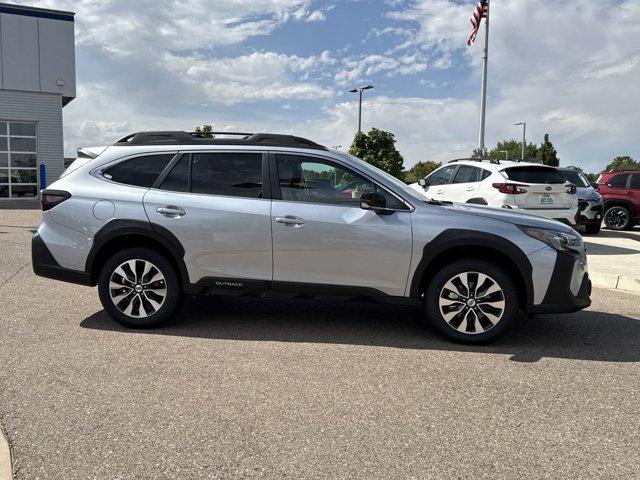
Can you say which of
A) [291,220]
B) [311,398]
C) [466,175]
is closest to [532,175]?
[466,175]

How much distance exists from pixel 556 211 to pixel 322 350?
705 cm

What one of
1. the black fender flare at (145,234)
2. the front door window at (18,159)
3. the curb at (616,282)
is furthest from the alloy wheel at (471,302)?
the front door window at (18,159)

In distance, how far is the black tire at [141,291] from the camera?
5203mm

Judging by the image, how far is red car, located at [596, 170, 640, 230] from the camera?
15.6 meters

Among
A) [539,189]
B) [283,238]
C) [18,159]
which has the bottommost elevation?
[283,238]

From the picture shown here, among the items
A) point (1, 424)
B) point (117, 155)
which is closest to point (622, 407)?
point (1, 424)

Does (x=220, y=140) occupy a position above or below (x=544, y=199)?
above

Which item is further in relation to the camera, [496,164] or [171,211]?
[496,164]

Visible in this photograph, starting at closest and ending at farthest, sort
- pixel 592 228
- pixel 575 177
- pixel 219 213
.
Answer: pixel 219 213, pixel 592 228, pixel 575 177

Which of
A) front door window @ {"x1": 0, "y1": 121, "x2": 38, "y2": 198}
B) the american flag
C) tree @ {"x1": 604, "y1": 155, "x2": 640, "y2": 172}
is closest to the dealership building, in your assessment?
front door window @ {"x1": 0, "y1": 121, "x2": 38, "y2": 198}

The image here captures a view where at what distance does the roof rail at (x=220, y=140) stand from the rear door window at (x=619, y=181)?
1336 cm

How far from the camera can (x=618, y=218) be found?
15.9 meters

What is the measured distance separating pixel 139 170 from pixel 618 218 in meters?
14.5

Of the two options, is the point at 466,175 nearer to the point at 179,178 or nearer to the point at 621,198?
the point at 179,178
